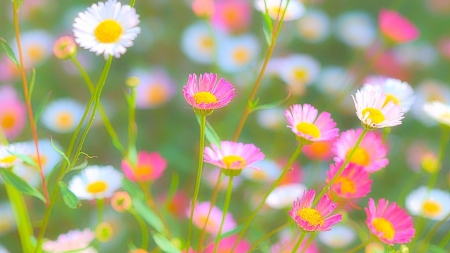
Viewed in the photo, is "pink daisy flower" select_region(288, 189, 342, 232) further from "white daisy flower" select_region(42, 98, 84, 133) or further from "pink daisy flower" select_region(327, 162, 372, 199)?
"white daisy flower" select_region(42, 98, 84, 133)

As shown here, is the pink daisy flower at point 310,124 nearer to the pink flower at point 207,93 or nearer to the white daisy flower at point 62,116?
the pink flower at point 207,93

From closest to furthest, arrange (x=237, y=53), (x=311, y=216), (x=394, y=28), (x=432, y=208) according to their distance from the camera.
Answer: (x=311, y=216)
(x=432, y=208)
(x=394, y=28)
(x=237, y=53)

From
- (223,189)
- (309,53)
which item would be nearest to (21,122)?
(223,189)

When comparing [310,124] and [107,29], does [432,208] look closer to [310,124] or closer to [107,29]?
[310,124]

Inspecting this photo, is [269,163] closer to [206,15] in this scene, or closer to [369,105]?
[206,15]

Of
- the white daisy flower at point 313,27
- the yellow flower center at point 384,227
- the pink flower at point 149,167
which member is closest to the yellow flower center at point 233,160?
the yellow flower center at point 384,227

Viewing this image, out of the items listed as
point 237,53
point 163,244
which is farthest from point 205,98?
point 237,53
